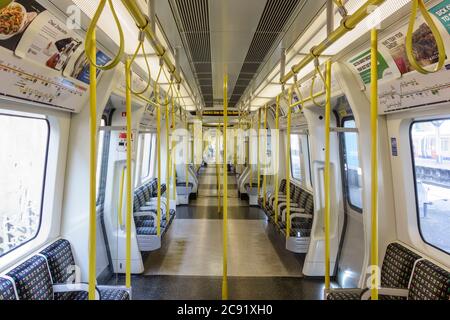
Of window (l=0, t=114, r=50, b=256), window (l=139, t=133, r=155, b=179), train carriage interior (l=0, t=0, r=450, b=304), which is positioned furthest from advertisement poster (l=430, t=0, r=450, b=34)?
window (l=139, t=133, r=155, b=179)

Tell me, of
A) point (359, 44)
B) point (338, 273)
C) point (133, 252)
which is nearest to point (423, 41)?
point (359, 44)

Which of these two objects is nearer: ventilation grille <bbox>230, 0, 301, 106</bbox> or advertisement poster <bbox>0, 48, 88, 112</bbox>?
advertisement poster <bbox>0, 48, 88, 112</bbox>

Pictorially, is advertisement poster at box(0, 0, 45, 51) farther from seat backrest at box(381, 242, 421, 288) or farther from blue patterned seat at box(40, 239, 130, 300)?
seat backrest at box(381, 242, 421, 288)

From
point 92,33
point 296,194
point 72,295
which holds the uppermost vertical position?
point 92,33

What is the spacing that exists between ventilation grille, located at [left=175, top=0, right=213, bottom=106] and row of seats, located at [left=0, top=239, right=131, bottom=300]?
8.29ft

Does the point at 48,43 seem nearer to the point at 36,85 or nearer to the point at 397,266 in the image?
the point at 36,85

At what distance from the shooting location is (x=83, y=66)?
273 centimetres

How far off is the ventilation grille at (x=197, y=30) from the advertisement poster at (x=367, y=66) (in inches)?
61.2

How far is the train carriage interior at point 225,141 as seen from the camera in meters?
1.96

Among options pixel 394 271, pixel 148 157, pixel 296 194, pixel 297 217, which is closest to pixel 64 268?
pixel 394 271

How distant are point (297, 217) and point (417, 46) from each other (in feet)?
12.3

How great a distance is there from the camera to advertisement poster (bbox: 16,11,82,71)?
1.92m

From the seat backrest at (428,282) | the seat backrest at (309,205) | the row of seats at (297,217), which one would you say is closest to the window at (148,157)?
the row of seats at (297,217)
